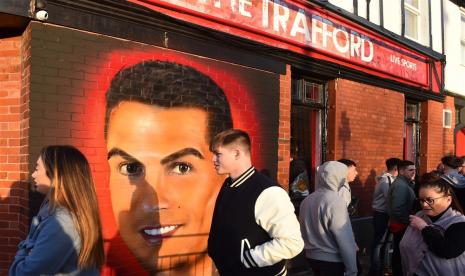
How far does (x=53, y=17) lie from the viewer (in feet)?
14.9

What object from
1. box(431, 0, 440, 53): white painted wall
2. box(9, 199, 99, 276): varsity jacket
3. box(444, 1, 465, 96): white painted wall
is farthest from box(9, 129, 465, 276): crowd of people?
box(444, 1, 465, 96): white painted wall

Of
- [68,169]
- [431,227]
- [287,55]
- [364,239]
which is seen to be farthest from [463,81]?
[68,169]

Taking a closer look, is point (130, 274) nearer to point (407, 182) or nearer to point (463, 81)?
point (407, 182)

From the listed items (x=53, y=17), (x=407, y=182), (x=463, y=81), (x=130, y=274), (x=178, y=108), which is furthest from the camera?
(x=463, y=81)

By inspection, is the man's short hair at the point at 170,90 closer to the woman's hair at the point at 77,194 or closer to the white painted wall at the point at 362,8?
the woman's hair at the point at 77,194

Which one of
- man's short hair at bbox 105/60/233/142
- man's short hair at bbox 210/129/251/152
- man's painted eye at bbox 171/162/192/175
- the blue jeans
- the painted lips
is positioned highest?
man's short hair at bbox 105/60/233/142

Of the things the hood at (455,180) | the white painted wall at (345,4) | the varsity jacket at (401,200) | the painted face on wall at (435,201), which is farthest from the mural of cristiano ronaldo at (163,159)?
the white painted wall at (345,4)

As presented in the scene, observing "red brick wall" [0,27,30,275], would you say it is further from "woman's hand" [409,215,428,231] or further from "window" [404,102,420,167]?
"window" [404,102,420,167]

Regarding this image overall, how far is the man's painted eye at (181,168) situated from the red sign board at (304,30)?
1725 mm

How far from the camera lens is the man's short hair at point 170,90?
199 inches

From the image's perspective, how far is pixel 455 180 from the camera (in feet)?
21.4

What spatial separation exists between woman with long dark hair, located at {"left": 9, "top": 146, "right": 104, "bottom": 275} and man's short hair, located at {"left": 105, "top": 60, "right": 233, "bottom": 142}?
7.62 feet

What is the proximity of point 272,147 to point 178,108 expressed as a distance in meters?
1.77

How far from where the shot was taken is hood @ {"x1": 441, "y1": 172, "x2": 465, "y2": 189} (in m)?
6.40
